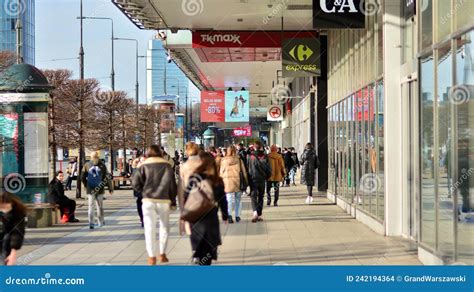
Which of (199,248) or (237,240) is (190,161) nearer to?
(199,248)

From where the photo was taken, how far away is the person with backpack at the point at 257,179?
18.4m

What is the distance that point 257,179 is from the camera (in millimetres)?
18672

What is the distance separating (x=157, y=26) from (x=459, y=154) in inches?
597

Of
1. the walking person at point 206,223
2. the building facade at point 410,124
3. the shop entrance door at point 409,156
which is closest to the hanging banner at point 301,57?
the building facade at point 410,124

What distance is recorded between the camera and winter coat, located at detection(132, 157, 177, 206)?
36.8 ft

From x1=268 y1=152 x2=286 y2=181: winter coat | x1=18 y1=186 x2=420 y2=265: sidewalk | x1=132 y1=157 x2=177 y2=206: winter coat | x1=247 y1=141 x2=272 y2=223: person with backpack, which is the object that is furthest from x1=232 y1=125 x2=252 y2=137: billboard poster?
x1=132 y1=157 x2=177 y2=206: winter coat

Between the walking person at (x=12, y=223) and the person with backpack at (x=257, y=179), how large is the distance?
10.3 metres

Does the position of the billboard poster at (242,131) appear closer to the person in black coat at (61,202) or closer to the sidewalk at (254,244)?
the sidewalk at (254,244)

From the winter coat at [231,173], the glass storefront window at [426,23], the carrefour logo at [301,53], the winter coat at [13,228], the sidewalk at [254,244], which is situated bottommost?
the sidewalk at [254,244]

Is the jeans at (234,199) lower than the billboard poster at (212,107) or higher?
lower

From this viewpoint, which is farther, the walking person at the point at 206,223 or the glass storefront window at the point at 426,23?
the glass storefront window at the point at 426,23

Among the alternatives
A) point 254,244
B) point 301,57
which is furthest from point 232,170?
point 301,57

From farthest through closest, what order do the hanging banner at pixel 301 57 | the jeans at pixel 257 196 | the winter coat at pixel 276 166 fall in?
the winter coat at pixel 276 166 → the hanging banner at pixel 301 57 → the jeans at pixel 257 196

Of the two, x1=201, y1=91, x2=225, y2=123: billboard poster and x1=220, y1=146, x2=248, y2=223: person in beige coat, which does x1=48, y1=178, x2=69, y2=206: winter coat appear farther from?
x1=201, y1=91, x2=225, y2=123: billboard poster
